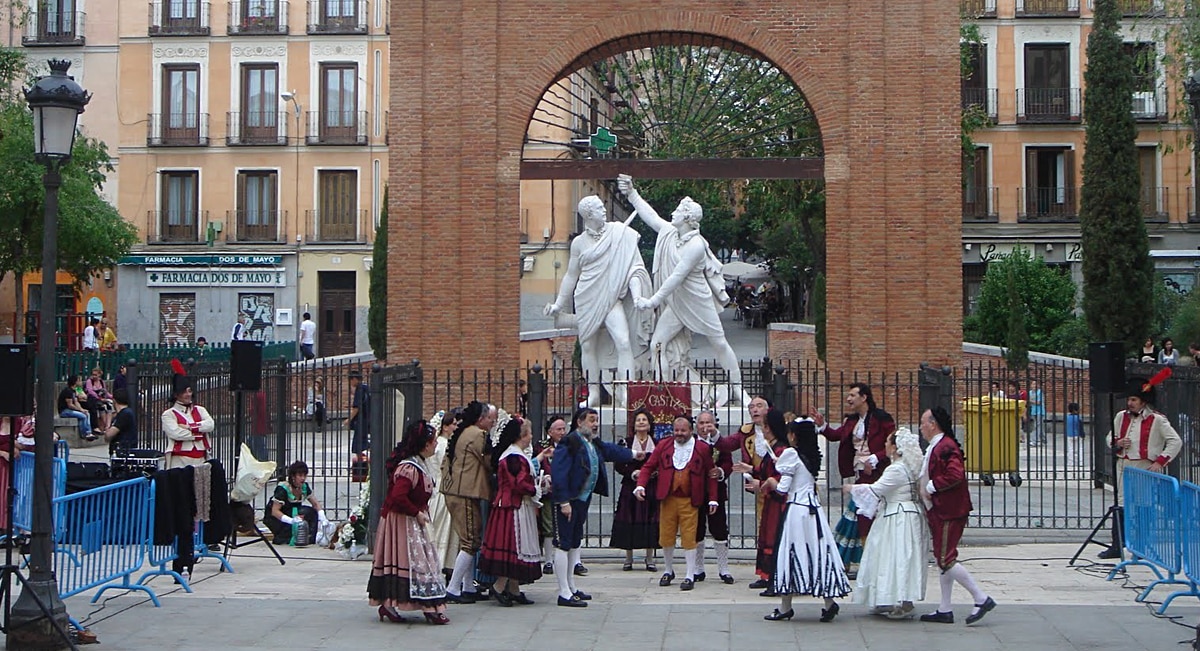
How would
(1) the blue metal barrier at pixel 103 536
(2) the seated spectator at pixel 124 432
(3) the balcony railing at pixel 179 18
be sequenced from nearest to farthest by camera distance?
(1) the blue metal barrier at pixel 103 536 < (2) the seated spectator at pixel 124 432 < (3) the balcony railing at pixel 179 18

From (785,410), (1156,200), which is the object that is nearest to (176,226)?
(1156,200)

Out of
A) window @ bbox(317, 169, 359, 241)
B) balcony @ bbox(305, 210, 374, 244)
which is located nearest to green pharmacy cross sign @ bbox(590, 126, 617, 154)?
balcony @ bbox(305, 210, 374, 244)

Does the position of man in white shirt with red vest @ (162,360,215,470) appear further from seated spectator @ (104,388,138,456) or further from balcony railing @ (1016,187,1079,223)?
balcony railing @ (1016,187,1079,223)

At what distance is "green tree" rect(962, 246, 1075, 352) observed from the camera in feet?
107

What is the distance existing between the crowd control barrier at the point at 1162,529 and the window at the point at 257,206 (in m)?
31.0

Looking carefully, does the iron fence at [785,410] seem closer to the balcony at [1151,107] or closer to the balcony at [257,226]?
the balcony at [1151,107]

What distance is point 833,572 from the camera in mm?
10047

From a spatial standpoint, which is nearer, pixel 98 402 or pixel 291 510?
pixel 291 510

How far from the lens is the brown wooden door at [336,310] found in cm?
3978

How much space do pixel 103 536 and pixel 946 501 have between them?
20.0 feet

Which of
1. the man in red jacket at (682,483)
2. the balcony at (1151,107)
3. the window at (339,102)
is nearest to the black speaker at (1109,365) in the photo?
the man in red jacket at (682,483)

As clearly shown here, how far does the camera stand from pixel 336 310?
39.8 meters

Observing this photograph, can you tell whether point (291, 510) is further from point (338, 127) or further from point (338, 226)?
point (338, 127)

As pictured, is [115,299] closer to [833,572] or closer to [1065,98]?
[1065,98]
